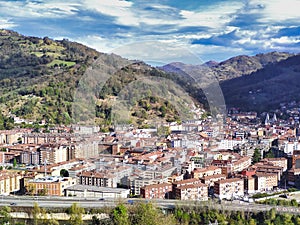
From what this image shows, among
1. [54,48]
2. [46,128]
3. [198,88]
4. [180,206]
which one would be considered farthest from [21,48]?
[180,206]

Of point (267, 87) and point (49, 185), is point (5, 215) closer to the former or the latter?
point (49, 185)

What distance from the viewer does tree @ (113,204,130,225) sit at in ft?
15.1

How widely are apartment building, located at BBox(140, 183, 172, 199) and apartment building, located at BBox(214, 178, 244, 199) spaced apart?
69 centimetres

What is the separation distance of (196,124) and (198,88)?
86 cm

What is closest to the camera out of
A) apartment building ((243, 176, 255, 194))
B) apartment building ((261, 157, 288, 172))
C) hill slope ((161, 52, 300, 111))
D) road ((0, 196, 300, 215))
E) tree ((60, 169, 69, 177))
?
road ((0, 196, 300, 215))

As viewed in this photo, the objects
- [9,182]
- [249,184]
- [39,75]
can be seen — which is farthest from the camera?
[39,75]

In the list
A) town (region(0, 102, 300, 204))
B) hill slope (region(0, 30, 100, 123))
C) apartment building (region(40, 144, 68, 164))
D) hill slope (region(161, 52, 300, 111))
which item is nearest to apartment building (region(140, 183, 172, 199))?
town (region(0, 102, 300, 204))

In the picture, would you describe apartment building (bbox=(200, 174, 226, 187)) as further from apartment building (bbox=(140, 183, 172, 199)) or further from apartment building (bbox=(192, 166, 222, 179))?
apartment building (bbox=(140, 183, 172, 199))

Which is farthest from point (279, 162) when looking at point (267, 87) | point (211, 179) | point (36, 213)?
point (267, 87)

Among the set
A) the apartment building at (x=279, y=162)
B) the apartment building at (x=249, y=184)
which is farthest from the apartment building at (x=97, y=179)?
the apartment building at (x=279, y=162)

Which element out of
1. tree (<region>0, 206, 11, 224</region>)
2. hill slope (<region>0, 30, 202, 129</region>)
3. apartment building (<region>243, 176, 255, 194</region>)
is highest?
hill slope (<region>0, 30, 202, 129</region>)

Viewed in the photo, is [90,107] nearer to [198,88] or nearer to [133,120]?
[133,120]

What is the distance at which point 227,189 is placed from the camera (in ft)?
20.4

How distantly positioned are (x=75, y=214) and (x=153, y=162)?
2602 mm
